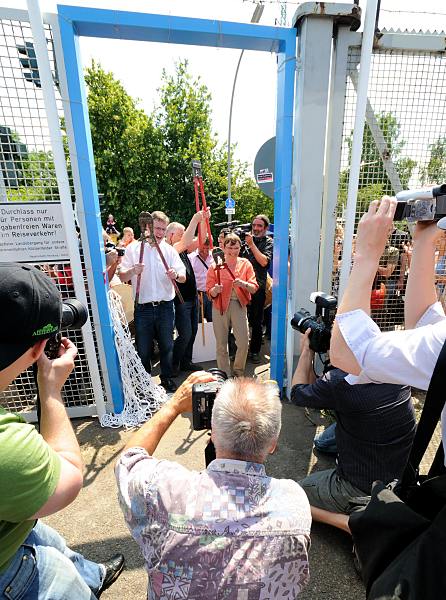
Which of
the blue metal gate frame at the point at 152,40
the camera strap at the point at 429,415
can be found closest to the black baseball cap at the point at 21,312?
the camera strap at the point at 429,415

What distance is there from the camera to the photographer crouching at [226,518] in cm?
106

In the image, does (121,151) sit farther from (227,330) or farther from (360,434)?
(360,434)

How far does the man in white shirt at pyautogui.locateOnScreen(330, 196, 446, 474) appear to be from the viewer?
3.12ft

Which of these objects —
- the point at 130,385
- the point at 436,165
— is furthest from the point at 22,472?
the point at 436,165

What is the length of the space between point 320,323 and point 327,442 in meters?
1.25

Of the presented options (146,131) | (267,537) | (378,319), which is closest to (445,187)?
(267,537)

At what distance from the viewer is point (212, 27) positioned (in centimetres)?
296

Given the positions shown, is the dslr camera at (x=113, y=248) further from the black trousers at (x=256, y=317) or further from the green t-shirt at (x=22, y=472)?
the green t-shirt at (x=22, y=472)

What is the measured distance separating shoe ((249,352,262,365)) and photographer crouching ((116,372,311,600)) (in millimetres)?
3826

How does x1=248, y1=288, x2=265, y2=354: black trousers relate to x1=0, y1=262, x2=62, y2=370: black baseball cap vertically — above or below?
below

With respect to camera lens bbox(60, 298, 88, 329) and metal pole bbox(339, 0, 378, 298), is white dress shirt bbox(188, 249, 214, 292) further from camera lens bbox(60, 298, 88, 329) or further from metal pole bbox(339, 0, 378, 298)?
camera lens bbox(60, 298, 88, 329)

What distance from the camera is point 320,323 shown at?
2.41 m

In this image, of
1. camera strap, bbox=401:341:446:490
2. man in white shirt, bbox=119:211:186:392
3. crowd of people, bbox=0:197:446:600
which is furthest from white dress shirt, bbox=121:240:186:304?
camera strap, bbox=401:341:446:490

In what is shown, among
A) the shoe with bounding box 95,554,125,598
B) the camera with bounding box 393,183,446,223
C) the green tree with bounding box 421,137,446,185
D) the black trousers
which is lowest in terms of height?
the shoe with bounding box 95,554,125,598
